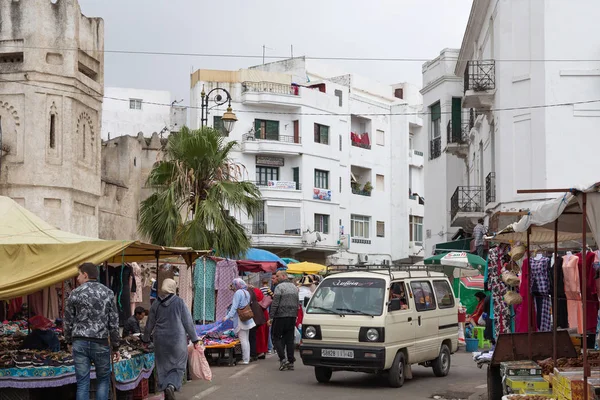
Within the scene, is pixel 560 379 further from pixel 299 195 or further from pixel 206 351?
pixel 299 195

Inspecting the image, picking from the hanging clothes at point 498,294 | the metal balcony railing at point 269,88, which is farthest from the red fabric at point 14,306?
the metal balcony railing at point 269,88

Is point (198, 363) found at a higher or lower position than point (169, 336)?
lower

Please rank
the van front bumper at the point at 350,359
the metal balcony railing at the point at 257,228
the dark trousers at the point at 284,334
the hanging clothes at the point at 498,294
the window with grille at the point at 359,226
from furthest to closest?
1. the window with grille at the point at 359,226
2. the metal balcony railing at the point at 257,228
3. the dark trousers at the point at 284,334
4. the hanging clothes at the point at 498,294
5. the van front bumper at the point at 350,359

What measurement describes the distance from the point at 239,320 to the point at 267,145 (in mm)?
37468

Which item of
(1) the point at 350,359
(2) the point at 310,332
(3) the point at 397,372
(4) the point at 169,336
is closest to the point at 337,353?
(1) the point at 350,359

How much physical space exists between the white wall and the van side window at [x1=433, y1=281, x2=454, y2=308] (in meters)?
48.7

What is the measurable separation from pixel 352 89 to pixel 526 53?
38094 mm

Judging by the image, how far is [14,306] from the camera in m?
23.2

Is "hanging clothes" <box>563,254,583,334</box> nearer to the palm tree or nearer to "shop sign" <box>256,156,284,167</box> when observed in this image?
the palm tree

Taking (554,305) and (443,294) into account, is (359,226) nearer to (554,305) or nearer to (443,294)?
(443,294)

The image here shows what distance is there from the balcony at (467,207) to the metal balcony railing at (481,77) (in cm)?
542

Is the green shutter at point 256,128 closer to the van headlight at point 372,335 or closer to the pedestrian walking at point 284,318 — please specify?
the pedestrian walking at point 284,318

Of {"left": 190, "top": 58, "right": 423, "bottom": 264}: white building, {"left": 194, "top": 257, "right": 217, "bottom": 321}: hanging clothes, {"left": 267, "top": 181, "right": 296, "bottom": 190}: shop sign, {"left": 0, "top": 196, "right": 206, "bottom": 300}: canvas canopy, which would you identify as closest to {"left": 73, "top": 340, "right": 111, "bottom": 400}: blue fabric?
{"left": 0, "top": 196, "right": 206, "bottom": 300}: canvas canopy

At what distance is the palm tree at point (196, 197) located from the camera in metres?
24.7
